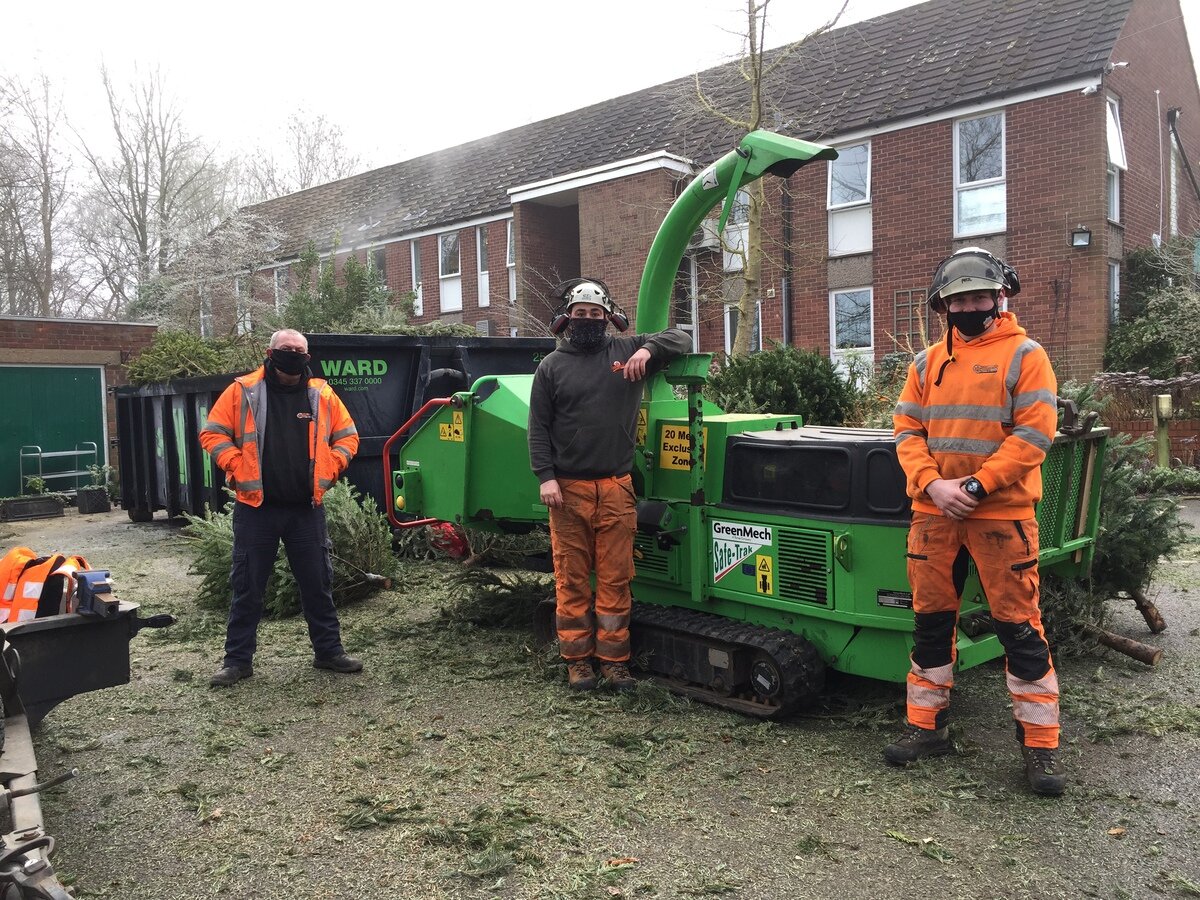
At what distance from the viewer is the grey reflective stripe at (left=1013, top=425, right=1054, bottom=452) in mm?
3629

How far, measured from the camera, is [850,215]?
17344 mm

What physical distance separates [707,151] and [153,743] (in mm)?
16657

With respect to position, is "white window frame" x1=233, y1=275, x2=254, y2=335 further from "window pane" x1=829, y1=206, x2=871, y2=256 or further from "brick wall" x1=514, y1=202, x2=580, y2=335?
"window pane" x1=829, y1=206, x2=871, y2=256

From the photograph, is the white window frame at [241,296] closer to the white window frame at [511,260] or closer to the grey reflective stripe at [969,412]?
the white window frame at [511,260]

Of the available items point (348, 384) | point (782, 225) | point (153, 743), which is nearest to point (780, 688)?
point (153, 743)

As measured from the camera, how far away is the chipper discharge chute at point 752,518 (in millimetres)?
4305

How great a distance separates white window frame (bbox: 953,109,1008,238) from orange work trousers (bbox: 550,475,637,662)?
12.8 meters

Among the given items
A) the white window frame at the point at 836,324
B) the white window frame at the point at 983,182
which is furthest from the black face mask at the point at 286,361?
the white window frame at the point at 983,182

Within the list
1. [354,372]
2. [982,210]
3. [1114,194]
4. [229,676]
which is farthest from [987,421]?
[1114,194]

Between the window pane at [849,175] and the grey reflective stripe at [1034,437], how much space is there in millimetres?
14484

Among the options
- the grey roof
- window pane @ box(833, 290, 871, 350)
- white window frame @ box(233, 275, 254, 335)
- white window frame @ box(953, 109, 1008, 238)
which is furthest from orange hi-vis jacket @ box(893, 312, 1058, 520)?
white window frame @ box(233, 275, 254, 335)

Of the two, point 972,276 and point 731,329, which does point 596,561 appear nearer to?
point 972,276

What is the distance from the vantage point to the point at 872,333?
56.0 ft

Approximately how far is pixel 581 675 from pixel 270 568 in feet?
6.24
